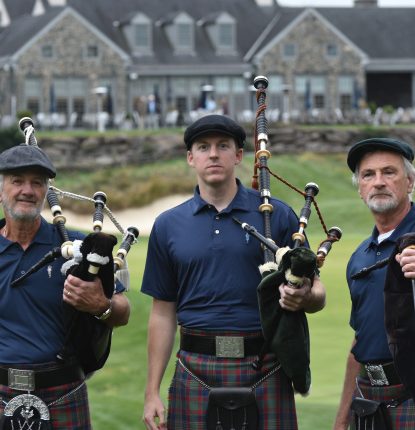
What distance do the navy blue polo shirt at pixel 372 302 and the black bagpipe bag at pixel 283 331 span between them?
269 millimetres

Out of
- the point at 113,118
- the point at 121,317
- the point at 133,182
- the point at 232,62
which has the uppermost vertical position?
the point at 232,62

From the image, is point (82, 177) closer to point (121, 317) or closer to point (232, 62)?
point (232, 62)

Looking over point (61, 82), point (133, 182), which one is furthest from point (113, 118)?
point (133, 182)

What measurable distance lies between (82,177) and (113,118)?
9.76 metres

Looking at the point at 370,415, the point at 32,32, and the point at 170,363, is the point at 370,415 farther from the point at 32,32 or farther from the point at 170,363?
the point at 32,32

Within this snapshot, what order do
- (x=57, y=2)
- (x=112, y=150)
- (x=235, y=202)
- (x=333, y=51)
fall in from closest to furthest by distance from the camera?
(x=235, y=202), (x=112, y=150), (x=57, y=2), (x=333, y=51)

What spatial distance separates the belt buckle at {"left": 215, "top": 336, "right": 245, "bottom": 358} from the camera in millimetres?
5719

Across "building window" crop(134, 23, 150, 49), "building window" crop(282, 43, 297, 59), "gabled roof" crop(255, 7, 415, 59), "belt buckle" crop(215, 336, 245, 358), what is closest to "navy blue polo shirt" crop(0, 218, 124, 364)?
"belt buckle" crop(215, 336, 245, 358)

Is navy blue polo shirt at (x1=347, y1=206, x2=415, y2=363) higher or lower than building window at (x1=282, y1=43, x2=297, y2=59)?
lower

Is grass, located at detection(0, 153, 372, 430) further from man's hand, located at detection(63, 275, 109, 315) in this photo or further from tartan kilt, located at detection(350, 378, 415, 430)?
man's hand, located at detection(63, 275, 109, 315)

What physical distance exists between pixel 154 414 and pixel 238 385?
43cm

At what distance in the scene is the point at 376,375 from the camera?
5.56 metres

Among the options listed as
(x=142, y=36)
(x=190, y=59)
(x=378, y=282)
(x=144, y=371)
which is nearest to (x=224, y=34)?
(x=190, y=59)

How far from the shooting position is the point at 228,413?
225 inches
